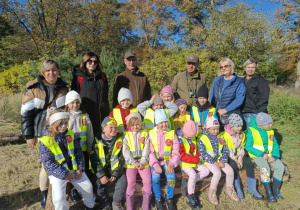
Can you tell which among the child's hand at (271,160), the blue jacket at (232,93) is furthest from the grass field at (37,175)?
the blue jacket at (232,93)

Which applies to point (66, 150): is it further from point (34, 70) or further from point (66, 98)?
point (34, 70)

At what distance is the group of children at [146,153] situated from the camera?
2762mm

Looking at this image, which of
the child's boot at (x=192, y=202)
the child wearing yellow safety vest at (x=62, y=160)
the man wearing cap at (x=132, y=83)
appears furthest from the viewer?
the man wearing cap at (x=132, y=83)

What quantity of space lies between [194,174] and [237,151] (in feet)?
3.06

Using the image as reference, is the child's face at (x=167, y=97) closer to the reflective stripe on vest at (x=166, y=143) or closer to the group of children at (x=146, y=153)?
the group of children at (x=146, y=153)

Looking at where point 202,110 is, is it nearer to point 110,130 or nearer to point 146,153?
point 146,153

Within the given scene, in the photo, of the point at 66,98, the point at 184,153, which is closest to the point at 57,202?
the point at 66,98

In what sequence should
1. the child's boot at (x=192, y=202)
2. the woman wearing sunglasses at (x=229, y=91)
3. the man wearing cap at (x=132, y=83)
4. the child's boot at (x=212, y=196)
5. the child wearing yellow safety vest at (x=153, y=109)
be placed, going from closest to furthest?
the child's boot at (x=192, y=202)
the child's boot at (x=212, y=196)
the child wearing yellow safety vest at (x=153, y=109)
the woman wearing sunglasses at (x=229, y=91)
the man wearing cap at (x=132, y=83)

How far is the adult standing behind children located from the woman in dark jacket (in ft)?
10.4

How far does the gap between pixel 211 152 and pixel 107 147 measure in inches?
61.0

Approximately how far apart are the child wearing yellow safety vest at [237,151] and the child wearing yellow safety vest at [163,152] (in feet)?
2.92

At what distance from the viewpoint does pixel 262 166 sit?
3.34 metres

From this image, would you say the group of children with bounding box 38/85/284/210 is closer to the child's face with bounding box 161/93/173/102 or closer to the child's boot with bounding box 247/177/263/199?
the child's boot with bounding box 247/177/263/199

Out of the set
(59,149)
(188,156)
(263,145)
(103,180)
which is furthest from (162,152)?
(263,145)
